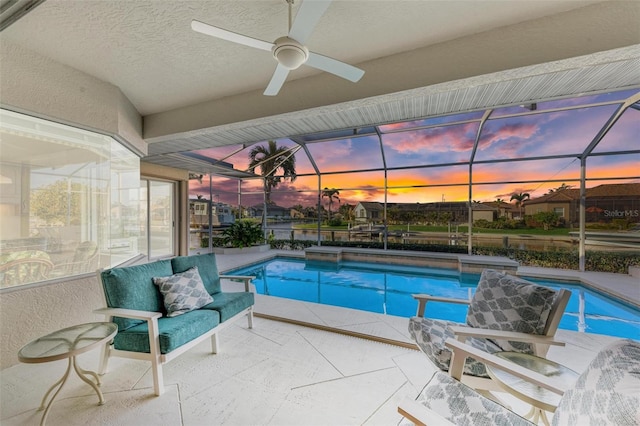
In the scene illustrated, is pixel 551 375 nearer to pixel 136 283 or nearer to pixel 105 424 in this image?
pixel 105 424

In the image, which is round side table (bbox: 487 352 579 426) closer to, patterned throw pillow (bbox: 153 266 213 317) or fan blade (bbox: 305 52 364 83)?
fan blade (bbox: 305 52 364 83)

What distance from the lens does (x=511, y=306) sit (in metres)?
1.84

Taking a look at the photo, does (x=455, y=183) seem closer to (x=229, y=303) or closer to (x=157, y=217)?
(x=229, y=303)

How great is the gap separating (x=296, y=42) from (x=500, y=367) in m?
2.22

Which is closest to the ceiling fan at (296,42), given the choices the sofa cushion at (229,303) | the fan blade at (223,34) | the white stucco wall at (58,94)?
the fan blade at (223,34)

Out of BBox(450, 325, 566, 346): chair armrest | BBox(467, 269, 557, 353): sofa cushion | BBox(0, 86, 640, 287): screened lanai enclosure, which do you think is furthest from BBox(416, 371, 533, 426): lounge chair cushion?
BBox(0, 86, 640, 287): screened lanai enclosure

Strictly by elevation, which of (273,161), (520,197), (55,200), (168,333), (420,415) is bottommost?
(168,333)

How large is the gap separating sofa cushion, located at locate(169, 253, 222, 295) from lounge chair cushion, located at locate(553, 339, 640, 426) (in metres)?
2.84

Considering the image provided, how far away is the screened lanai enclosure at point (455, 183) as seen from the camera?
546 cm

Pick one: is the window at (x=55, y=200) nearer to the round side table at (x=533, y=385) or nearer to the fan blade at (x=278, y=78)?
the fan blade at (x=278, y=78)

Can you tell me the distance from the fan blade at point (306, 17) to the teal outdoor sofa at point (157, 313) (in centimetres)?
218

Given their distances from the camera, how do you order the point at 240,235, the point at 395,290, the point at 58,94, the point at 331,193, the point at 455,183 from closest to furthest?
1. the point at 58,94
2. the point at 395,290
3. the point at 455,183
4. the point at 331,193
5. the point at 240,235

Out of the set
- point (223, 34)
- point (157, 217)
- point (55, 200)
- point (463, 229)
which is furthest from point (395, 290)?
point (157, 217)

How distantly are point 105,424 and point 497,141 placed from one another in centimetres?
801
